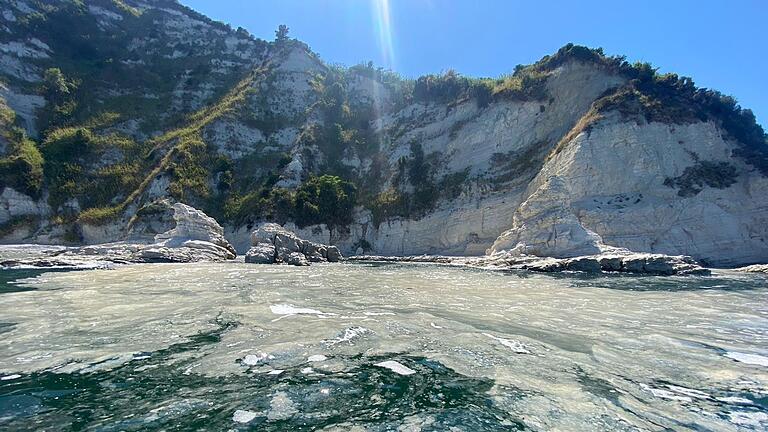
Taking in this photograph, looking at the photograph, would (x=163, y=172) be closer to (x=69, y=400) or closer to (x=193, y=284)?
(x=193, y=284)

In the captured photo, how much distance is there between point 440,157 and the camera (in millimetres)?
55438

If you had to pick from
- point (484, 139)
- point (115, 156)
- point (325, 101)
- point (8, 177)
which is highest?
point (325, 101)

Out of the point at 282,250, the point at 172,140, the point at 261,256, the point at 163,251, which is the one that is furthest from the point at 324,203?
the point at 172,140

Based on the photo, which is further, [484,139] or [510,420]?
[484,139]

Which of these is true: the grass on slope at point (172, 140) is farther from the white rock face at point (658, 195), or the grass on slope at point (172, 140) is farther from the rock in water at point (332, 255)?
the white rock face at point (658, 195)

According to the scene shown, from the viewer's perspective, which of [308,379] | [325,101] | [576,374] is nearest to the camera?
[308,379]

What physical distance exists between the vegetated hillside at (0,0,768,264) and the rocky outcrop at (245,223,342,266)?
541 inches

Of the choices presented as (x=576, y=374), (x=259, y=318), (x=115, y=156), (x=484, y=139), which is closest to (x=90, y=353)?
(x=259, y=318)

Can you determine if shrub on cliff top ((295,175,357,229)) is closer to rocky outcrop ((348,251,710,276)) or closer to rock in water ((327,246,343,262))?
rock in water ((327,246,343,262))

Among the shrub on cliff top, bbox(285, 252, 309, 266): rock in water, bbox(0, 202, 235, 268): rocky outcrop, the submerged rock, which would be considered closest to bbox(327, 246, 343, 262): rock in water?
bbox(285, 252, 309, 266): rock in water

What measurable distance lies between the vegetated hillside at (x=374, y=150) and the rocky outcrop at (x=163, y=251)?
14.4m

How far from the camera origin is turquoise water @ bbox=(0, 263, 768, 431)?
400 cm

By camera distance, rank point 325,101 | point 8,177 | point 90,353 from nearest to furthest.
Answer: point 90,353
point 8,177
point 325,101

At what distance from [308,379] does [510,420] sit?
2.56 meters
